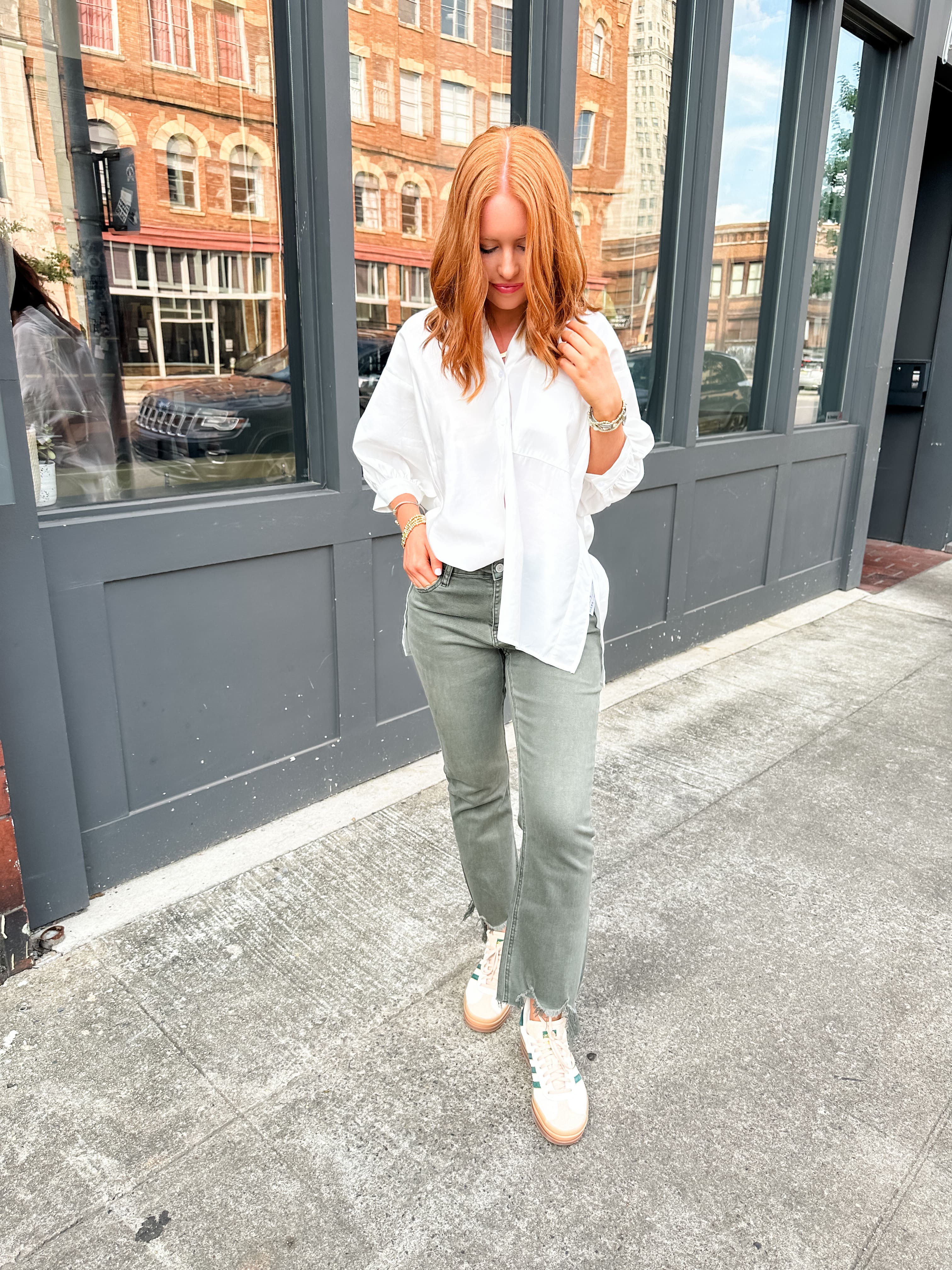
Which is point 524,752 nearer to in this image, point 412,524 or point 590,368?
point 412,524

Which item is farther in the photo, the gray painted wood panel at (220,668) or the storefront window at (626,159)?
the storefront window at (626,159)

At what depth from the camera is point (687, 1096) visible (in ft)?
6.94

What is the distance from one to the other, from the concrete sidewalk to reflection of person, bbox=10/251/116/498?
1.39 metres

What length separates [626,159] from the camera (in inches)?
175

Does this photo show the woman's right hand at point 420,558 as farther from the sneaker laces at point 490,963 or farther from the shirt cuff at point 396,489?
the sneaker laces at point 490,963

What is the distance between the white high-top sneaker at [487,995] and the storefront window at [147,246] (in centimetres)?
178

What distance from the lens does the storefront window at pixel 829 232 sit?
18.7 feet

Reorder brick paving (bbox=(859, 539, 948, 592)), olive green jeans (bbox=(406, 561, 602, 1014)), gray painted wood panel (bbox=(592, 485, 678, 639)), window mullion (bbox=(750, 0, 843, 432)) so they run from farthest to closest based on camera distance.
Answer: brick paving (bbox=(859, 539, 948, 592)), window mullion (bbox=(750, 0, 843, 432)), gray painted wood panel (bbox=(592, 485, 678, 639)), olive green jeans (bbox=(406, 561, 602, 1014))

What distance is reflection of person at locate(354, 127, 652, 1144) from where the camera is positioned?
1.66 meters

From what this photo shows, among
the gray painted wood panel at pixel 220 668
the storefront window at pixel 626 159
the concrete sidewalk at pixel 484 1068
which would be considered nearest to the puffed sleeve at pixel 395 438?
the gray painted wood panel at pixel 220 668

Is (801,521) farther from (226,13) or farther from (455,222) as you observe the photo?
(455,222)

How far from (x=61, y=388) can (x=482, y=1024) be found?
2215 millimetres

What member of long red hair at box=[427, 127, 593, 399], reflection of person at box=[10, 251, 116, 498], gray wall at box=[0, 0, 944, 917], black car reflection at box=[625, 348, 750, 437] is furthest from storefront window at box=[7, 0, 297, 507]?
black car reflection at box=[625, 348, 750, 437]

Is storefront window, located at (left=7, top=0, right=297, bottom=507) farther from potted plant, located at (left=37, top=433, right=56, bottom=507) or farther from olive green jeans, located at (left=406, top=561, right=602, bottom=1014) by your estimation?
olive green jeans, located at (left=406, top=561, right=602, bottom=1014)
